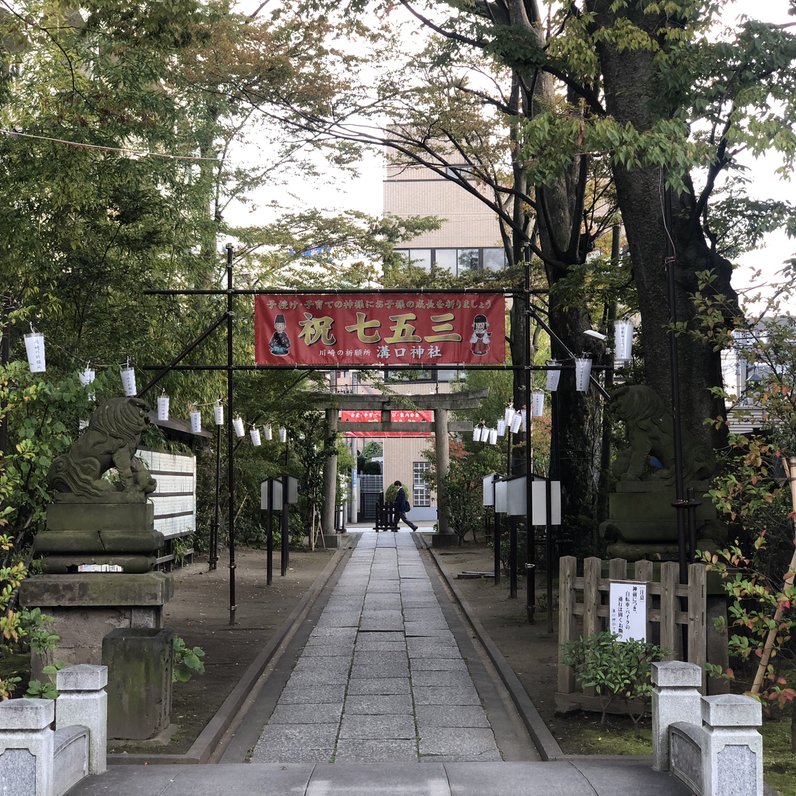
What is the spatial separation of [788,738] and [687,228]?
556 centimetres

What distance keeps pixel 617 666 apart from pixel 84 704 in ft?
13.6

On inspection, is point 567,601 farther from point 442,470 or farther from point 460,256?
point 460,256

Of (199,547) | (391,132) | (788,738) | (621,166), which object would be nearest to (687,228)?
(621,166)

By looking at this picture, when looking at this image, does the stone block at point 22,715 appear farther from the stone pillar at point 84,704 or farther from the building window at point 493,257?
the building window at point 493,257

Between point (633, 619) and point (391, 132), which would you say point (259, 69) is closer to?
point (391, 132)

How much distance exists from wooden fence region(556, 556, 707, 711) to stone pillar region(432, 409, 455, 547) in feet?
72.1

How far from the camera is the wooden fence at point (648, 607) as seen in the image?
8688mm

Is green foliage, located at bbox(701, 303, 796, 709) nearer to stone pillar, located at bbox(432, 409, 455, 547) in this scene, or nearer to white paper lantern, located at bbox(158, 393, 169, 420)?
white paper lantern, located at bbox(158, 393, 169, 420)

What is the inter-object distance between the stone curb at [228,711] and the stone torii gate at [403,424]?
15.0 m

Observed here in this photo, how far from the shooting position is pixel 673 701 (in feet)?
23.5

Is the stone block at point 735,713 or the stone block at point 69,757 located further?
the stone block at point 69,757

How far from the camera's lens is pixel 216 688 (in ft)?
34.5

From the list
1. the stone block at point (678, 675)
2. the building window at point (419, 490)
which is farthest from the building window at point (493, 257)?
the stone block at point (678, 675)

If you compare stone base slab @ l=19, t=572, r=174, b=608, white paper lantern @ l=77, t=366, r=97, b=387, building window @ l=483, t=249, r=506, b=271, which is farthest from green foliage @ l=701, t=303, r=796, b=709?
building window @ l=483, t=249, r=506, b=271
